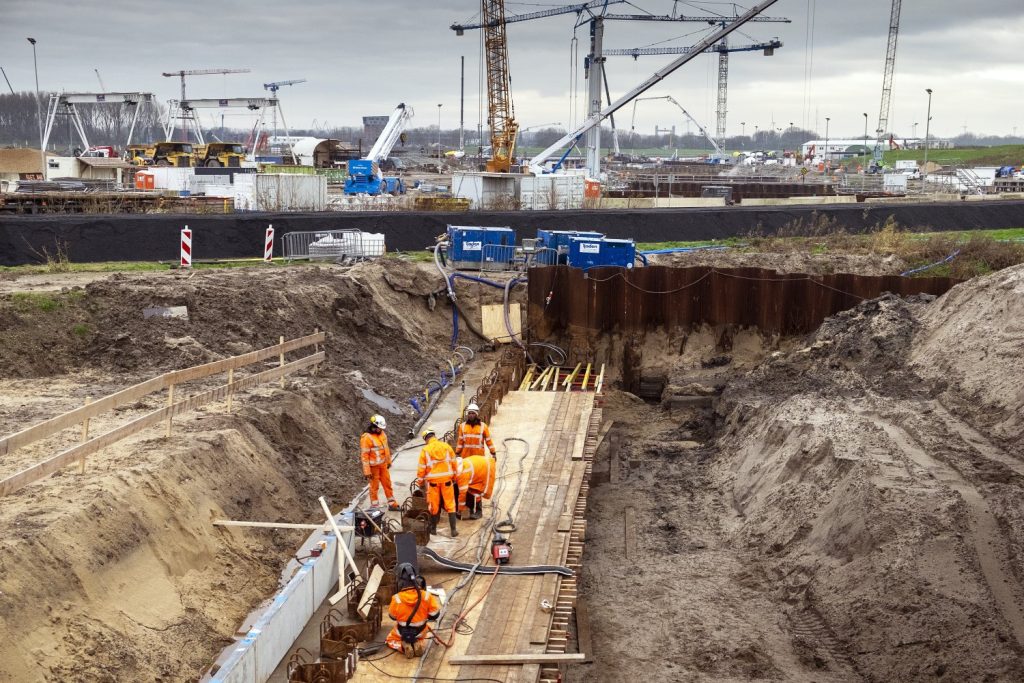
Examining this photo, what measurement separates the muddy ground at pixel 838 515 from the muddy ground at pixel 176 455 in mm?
4434

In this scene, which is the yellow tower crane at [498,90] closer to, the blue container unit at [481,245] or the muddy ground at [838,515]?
the blue container unit at [481,245]

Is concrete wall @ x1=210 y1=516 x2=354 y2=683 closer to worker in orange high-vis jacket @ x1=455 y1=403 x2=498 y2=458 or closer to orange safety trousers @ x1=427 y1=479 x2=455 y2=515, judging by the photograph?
orange safety trousers @ x1=427 y1=479 x2=455 y2=515

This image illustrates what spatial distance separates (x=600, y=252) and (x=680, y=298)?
3.90m

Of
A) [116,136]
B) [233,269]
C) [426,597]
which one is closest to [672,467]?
[426,597]

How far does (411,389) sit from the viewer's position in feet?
74.4

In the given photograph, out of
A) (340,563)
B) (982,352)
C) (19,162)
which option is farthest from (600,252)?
(19,162)

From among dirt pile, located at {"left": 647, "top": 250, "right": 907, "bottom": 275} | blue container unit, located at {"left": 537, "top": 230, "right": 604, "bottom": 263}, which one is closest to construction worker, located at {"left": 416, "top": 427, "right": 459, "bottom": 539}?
blue container unit, located at {"left": 537, "top": 230, "right": 604, "bottom": 263}

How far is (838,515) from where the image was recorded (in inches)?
560

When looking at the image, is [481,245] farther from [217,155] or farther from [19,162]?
[19,162]

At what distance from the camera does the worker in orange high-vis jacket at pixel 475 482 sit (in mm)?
12875

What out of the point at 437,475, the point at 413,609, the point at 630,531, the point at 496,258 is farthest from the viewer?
the point at 496,258

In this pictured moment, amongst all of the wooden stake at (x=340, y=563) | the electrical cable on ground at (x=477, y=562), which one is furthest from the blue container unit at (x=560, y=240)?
the wooden stake at (x=340, y=563)

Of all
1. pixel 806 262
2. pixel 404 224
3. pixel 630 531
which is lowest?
pixel 630 531

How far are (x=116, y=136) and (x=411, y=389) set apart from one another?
152138mm
